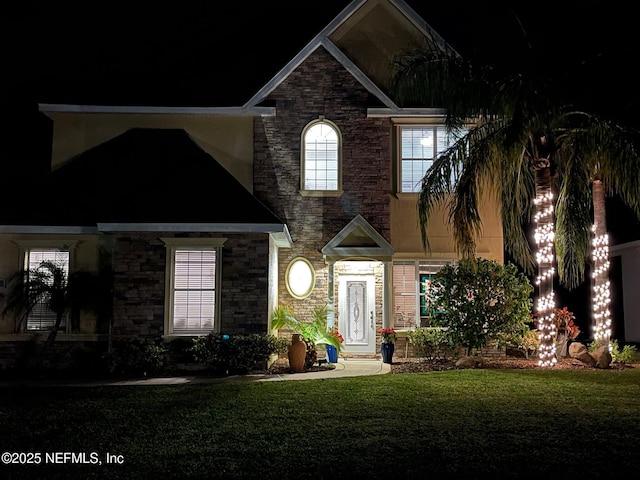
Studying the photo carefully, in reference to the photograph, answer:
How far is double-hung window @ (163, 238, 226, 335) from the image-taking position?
1437 cm

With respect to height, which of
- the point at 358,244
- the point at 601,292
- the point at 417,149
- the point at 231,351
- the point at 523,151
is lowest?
the point at 231,351

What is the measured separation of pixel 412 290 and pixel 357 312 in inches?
61.6

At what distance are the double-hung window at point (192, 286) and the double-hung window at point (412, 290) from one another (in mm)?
5243

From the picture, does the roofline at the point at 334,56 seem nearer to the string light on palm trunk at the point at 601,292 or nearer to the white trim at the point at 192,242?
the white trim at the point at 192,242

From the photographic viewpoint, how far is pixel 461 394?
10773mm

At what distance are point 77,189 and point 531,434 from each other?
12385mm

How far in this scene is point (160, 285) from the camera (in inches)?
565

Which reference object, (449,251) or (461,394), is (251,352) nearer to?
(461,394)

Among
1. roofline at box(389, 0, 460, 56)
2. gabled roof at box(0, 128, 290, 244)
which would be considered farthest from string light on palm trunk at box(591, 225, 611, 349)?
gabled roof at box(0, 128, 290, 244)

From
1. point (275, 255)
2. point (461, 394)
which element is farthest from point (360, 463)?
point (275, 255)

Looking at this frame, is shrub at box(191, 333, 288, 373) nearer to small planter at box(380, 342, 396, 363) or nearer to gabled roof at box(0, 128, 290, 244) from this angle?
gabled roof at box(0, 128, 290, 244)

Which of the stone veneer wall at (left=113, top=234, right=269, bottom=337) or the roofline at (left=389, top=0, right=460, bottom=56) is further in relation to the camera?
the roofline at (left=389, top=0, right=460, bottom=56)

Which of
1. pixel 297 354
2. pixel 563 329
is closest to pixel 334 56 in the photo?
pixel 297 354

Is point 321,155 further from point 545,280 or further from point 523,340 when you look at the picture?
point 523,340
